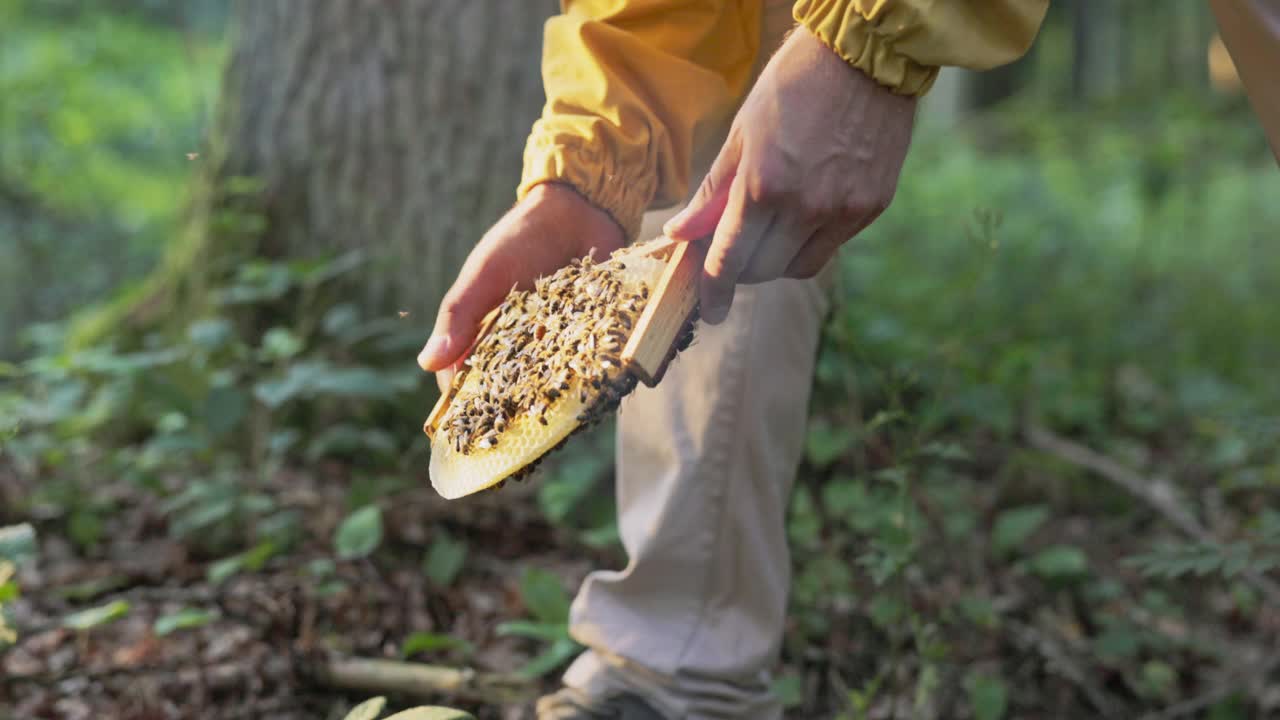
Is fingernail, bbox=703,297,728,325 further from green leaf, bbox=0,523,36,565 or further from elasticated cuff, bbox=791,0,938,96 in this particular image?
green leaf, bbox=0,523,36,565

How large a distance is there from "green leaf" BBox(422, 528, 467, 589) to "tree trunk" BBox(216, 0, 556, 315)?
33.2 inches

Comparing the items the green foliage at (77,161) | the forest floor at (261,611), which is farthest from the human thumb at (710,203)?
the green foliage at (77,161)

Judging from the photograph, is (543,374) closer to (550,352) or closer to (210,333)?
(550,352)

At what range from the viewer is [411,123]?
3213 mm

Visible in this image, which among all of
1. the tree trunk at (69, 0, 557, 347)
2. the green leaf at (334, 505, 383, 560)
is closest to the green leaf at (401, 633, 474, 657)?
the green leaf at (334, 505, 383, 560)

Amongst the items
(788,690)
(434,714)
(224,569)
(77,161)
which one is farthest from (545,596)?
(77,161)

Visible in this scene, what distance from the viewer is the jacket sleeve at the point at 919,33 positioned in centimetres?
127

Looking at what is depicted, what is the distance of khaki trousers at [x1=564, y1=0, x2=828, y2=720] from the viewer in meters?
1.85

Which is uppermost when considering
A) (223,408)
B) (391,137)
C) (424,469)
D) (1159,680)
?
(391,137)

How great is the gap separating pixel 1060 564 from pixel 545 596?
3.82 ft

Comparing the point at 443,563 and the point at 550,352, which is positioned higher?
the point at 550,352

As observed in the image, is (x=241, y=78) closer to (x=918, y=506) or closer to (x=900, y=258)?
(x=918, y=506)

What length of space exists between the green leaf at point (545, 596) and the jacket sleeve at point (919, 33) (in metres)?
1.34

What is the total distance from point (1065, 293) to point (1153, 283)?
3.12 feet
